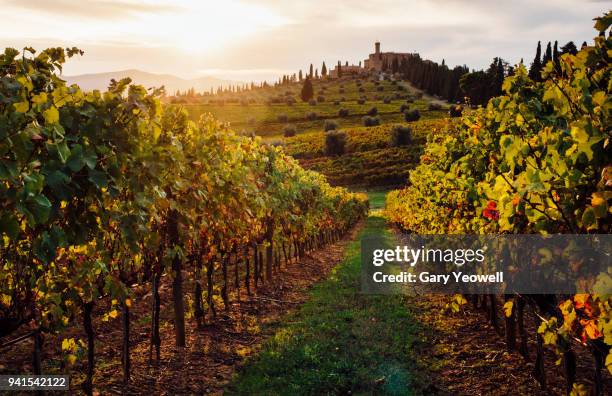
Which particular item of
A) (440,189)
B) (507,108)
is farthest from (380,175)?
(507,108)

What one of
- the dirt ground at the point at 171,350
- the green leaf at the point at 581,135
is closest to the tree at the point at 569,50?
the green leaf at the point at 581,135

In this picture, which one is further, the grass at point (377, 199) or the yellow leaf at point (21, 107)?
the grass at point (377, 199)

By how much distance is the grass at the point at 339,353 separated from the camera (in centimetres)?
794

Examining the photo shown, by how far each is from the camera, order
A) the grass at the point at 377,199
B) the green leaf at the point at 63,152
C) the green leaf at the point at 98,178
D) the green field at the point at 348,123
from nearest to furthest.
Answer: the green leaf at the point at 63,152 → the green leaf at the point at 98,178 → the grass at the point at 377,199 → the green field at the point at 348,123

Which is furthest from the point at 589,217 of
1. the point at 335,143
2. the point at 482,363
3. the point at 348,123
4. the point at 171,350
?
the point at 348,123

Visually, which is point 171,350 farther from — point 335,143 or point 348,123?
point 348,123

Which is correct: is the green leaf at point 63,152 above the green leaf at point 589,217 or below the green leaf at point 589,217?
above

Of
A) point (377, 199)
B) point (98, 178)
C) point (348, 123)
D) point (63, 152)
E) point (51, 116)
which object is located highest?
point (348, 123)

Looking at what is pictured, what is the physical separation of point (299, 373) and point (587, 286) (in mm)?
4825

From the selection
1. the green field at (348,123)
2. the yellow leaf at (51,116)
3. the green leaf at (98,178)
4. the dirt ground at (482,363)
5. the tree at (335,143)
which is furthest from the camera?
the tree at (335,143)

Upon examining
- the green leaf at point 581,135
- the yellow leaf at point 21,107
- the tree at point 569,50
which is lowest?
the green leaf at point 581,135

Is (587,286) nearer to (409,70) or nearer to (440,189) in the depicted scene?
(440,189)

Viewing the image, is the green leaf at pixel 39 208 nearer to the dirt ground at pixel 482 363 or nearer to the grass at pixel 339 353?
the grass at pixel 339 353

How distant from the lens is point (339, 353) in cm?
950
